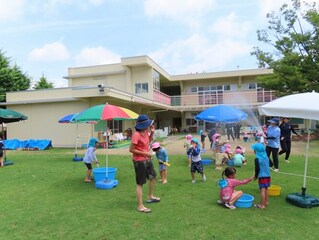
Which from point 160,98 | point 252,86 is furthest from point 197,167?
point 252,86

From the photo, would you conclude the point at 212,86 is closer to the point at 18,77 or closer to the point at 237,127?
the point at 237,127

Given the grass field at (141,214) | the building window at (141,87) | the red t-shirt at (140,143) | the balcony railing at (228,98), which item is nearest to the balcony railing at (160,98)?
the building window at (141,87)

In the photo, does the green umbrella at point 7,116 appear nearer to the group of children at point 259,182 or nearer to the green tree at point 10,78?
the group of children at point 259,182

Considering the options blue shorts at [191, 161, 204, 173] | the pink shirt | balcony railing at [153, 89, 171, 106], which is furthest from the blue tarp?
the pink shirt

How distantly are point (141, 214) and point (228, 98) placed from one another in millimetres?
23940

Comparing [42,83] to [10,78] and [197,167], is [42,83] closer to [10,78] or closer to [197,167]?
[10,78]

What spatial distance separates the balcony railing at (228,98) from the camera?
2558 cm

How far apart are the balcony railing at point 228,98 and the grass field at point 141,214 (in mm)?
19221

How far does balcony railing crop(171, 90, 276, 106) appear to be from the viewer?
83.9 feet

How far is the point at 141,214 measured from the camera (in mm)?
4727

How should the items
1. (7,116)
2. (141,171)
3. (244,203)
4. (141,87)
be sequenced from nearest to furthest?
1. (141,171)
2. (244,203)
3. (7,116)
4. (141,87)

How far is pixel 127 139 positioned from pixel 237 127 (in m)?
8.04

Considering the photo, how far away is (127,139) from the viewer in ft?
62.8

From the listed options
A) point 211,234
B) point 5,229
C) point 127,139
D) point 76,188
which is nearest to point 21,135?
point 127,139
